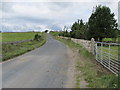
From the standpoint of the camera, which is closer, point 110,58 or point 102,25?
point 110,58

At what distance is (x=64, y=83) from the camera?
4.97 metres

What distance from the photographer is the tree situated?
98.5 feet

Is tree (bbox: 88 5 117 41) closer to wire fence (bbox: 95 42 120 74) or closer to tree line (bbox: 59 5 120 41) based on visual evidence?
tree line (bbox: 59 5 120 41)

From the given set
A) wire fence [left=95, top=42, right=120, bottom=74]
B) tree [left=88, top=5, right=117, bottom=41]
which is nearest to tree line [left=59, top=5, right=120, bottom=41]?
tree [left=88, top=5, right=117, bottom=41]

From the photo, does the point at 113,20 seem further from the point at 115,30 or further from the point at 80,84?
the point at 80,84

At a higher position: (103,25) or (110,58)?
(103,25)

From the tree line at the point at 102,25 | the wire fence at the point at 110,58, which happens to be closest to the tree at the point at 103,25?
the tree line at the point at 102,25

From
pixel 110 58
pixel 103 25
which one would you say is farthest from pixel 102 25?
pixel 110 58

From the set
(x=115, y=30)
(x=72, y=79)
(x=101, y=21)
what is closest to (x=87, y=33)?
(x=101, y=21)

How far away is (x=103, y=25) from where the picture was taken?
98.9 feet

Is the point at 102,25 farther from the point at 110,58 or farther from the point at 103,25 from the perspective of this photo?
the point at 110,58

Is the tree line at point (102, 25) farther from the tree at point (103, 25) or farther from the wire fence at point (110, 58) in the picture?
the wire fence at point (110, 58)

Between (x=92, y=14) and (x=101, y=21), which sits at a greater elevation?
(x=92, y=14)

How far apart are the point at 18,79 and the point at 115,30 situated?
98.2 ft
